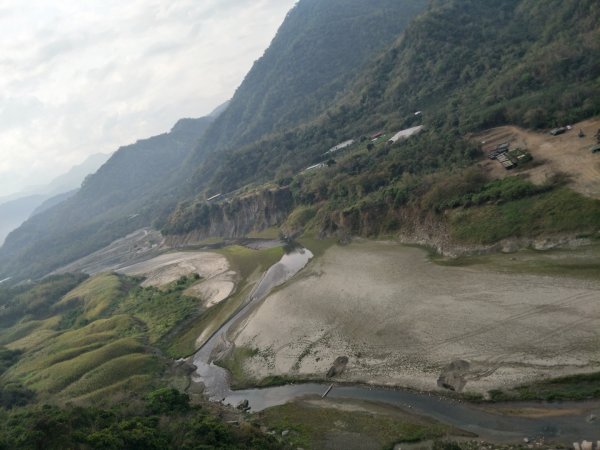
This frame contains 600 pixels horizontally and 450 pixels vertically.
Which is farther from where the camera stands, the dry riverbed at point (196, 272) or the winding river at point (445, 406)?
the dry riverbed at point (196, 272)

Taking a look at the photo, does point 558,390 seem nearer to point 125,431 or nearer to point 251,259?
point 125,431

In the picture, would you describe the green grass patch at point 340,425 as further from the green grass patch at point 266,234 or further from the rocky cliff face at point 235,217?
the rocky cliff face at point 235,217

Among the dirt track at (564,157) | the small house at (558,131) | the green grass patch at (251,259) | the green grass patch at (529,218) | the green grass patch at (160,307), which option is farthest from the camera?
the green grass patch at (251,259)

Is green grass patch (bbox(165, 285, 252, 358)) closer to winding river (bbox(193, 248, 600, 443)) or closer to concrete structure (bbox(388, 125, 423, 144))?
winding river (bbox(193, 248, 600, 443))

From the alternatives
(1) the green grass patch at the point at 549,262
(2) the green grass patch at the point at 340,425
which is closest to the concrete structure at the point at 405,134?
(1) the green grass patch at the point at 549,262

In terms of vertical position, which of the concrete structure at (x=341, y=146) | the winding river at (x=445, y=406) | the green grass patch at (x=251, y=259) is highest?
the concrete structure at (x=341, y=146)

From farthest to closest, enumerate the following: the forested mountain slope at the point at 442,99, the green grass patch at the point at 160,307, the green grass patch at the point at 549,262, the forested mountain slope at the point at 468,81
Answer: the forested mountain slope at the point at 468,81
the forested mountain slope at the point at 442,99
the green grass patch at the point at 160,307
the green grass patch at the point at 549,262
